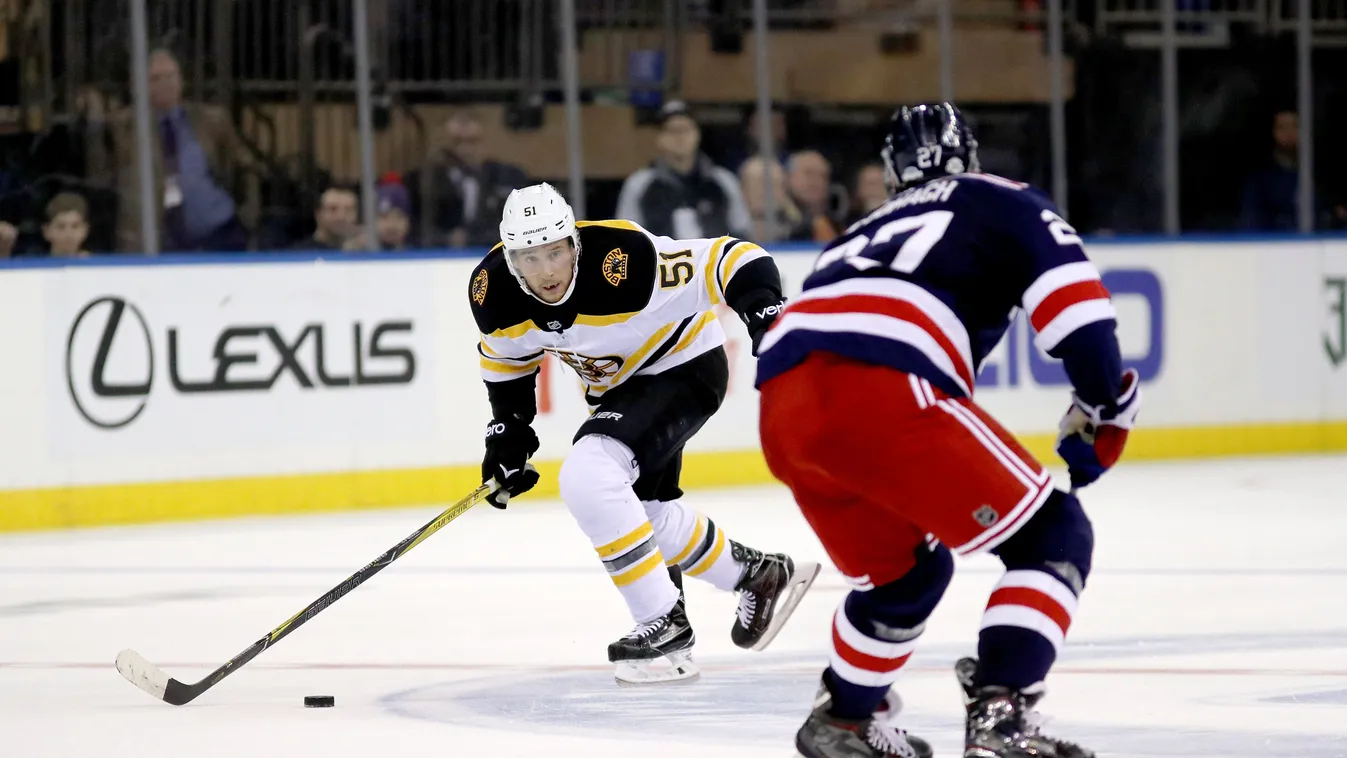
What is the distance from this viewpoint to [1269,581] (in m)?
5.79

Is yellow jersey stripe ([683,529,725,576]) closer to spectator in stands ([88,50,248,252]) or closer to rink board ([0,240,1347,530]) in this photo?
rink board ([0,240,1347,530])

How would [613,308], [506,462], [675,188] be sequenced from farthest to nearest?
[675,188] < [506,462] < [613,308]

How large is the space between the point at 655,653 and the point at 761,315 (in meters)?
0.77

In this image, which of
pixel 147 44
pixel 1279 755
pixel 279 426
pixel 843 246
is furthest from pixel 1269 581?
pixel 147 44

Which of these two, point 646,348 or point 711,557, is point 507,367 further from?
point 711,557

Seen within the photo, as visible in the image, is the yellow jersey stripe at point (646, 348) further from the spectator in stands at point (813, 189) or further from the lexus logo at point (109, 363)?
the spectator in stands at point (813, 189)

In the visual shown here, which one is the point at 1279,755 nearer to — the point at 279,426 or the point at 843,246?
the point at 843,246

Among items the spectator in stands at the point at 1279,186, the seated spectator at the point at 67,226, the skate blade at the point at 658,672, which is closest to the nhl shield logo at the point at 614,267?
the skate blade at the point at 658,672

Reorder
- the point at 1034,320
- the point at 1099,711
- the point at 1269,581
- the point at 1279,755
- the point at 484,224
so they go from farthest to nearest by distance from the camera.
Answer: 1. the point at 484,224
2. the point at 1269,581
3. the point at 1099,711
4. the point at 1279,755
5. the point at 1034,320

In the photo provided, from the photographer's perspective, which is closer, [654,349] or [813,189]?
[654,349]

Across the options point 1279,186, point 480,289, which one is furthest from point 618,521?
point 1279,186

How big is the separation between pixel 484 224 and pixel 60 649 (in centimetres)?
413

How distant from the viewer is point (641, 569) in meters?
4.53

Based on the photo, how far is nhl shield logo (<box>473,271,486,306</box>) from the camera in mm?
4652
